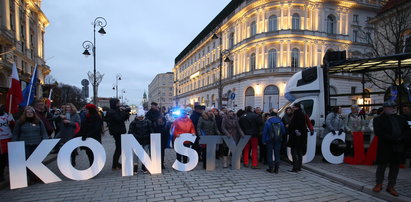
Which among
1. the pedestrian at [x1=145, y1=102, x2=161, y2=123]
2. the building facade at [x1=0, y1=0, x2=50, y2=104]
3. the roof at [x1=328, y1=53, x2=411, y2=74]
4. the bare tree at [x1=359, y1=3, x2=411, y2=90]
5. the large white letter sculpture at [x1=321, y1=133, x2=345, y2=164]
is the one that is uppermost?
the building facade at [x1=0, y1=0, x2=50, y2=104]

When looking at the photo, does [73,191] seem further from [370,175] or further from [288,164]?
[370,175]

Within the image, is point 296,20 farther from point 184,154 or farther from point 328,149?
point 184,154

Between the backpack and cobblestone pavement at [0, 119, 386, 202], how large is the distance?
1.03 meters

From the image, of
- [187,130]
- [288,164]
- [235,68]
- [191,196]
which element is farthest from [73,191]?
[235,68]

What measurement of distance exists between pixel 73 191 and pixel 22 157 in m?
1.39

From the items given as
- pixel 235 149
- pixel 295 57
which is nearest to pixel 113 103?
pixel 235 149

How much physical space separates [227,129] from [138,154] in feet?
9.34

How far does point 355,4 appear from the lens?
1404 inches

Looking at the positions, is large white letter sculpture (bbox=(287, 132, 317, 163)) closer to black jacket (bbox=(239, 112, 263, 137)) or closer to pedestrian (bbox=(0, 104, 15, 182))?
black jacket (bbox=(239, 112, 263, 137))

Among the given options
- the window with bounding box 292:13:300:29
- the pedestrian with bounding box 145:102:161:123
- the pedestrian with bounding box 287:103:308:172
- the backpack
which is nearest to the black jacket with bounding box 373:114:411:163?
the pedestrian with bounding box 287:103:308:172

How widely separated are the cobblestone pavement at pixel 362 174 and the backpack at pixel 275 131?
1.51 metres

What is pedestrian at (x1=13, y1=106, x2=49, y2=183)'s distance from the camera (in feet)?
17.8

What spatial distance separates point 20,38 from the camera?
1420 inches

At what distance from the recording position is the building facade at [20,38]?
28.6 m
